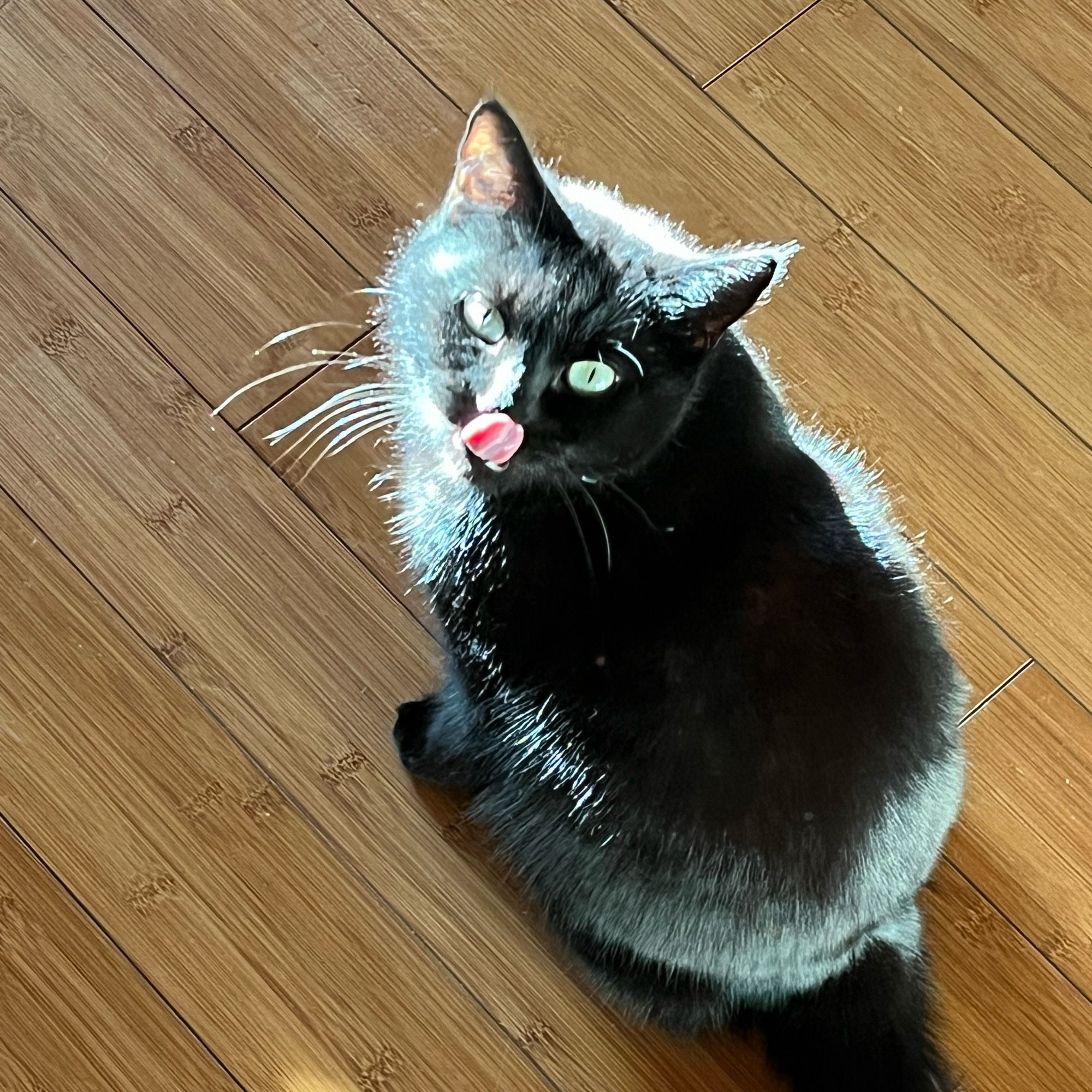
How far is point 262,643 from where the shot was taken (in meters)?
1.09

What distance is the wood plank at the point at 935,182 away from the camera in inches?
46.6

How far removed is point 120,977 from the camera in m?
1.03

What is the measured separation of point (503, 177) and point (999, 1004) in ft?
2.67

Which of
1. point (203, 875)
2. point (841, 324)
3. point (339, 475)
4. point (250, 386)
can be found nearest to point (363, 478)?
point (339, 475)

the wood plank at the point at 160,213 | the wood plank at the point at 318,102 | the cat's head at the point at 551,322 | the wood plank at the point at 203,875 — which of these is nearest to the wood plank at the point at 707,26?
the wood plank at the point at 318,102

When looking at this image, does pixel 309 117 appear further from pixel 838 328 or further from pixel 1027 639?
pixel 1027 639

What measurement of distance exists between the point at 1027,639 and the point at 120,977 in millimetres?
869

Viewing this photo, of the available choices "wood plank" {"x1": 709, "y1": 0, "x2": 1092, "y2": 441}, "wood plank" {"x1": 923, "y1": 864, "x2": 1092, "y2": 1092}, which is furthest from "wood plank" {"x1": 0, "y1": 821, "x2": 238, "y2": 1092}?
"wood plank" {"x1": 709, "y1": 0, "x2": 1092, "y2": 441}

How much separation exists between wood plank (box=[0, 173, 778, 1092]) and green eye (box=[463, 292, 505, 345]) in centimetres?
41

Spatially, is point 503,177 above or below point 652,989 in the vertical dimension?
above

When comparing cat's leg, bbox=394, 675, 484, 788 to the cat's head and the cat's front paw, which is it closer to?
the cat's front paw

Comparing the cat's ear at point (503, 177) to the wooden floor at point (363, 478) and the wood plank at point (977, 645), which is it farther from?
the wood plank at point (977, 645)

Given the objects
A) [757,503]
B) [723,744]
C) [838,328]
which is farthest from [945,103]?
[723,744]

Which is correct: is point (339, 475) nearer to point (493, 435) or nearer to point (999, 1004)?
point (493, 435)
